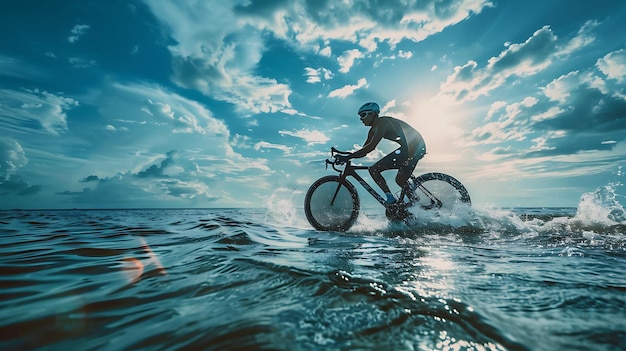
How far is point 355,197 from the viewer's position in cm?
755

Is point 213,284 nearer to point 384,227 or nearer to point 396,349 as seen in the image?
point 396,349

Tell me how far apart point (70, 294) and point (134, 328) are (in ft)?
3.38

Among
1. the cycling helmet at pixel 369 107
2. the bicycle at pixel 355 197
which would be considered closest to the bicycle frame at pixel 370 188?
the bicycle at pixel 355 197

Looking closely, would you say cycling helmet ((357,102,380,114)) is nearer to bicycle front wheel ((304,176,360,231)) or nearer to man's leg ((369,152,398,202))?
man's leg ((369,152,398,202))

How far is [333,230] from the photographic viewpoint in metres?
7.46

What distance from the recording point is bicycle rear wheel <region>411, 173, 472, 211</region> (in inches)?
289

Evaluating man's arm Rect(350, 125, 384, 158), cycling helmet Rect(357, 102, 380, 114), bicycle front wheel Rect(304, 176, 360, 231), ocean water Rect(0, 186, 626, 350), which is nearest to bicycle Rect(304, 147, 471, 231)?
bicycle front wheel Rect(304, 176, 360, 231)

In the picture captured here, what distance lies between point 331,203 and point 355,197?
2.26 feet

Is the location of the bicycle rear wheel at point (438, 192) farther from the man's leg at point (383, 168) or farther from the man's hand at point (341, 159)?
the man's hand at point (341, 159)

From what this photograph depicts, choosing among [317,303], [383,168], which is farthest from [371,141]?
[317,303]

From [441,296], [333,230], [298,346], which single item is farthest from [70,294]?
[333,230]

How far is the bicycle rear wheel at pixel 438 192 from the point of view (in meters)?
7.34

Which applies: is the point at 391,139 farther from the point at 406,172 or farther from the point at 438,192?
the point at 438,192

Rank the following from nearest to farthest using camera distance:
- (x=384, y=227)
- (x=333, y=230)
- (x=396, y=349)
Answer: (x=396, y=349)
(x=384, y=227)
(x=333, y=230)
